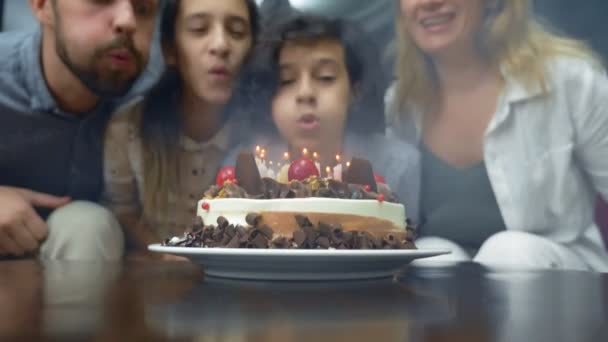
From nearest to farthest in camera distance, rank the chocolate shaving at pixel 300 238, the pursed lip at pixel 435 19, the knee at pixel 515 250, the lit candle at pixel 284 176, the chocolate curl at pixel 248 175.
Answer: the chocolate shaving at pixel 300 238, the chocolate curl at pixel 248 175, the lit candle at pixel 284 176, the knee at pixel 515 250, the pursed lip at pixel 435 19

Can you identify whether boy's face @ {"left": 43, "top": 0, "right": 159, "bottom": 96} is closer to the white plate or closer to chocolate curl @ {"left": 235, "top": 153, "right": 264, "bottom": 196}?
chocolate curl @ {"left": 235, "top": 153, "right": 264, "bottom": 196}

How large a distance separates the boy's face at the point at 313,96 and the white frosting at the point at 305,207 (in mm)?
868

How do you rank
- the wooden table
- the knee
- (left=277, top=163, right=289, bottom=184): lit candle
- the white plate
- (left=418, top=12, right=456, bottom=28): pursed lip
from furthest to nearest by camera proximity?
(left=418, top=12, right=456, bottom=28): pursed lip → the knee → (left=277, top=163, right=289, bottom=184): lit candle → the white plate → the wooden table

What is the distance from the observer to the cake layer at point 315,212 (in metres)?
0.93

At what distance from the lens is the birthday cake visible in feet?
2.99

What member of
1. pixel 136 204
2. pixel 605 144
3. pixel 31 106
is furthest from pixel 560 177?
pixel 31 106

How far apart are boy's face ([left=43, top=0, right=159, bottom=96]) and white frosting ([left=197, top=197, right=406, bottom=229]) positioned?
1041 mm

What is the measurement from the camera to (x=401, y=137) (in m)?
1.85

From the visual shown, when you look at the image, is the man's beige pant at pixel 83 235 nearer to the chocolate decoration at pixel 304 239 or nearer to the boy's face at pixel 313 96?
the boy's face at pixel 313 96

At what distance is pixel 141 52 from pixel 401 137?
0.86m

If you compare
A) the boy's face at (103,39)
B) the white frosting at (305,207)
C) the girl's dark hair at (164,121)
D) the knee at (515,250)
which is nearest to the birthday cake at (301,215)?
the white frosting at (305,207)

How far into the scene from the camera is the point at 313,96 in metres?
1.88

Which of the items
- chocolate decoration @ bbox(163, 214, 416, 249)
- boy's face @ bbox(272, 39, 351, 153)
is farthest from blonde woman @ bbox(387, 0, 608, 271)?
chocolate decoration @ bbox(163, 214, 416, 249)

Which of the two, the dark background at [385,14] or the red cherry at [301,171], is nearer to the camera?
the red cherry at [301,171]
